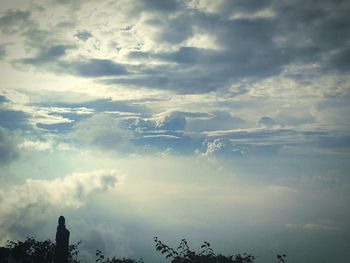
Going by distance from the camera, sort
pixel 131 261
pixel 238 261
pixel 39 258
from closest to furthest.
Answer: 1. pixel 238 261
2. pixel 39 258
3. pixel 131 261

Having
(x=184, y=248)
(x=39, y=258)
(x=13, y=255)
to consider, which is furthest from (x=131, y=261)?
(x=184, y=248)

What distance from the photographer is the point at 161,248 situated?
12.8 m

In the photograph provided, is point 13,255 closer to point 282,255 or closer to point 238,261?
point 238,261

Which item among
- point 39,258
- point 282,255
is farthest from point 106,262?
point 282,255

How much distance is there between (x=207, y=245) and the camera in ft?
45.6

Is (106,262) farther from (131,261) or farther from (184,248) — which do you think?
(184,248)

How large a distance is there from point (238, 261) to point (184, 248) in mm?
7520

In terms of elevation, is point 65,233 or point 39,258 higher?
point 65,233

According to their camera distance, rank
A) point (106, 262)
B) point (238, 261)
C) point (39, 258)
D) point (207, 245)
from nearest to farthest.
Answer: point (207, 245) < point (238, 261) < point (39, 258) < point (106, 262)

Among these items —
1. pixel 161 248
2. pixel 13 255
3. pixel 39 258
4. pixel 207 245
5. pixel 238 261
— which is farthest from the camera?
pixel 39 258

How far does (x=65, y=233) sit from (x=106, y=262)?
64.4 ft

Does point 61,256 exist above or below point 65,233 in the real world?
below

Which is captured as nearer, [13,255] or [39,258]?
[13,255]

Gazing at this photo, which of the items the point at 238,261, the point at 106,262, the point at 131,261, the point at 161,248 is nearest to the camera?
the point at 161,248
